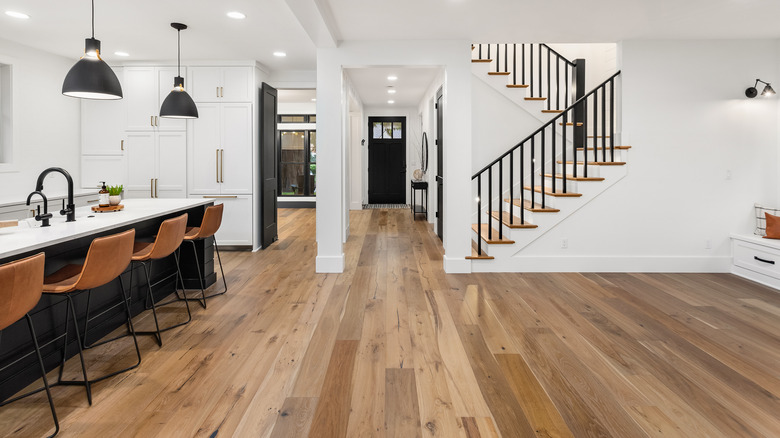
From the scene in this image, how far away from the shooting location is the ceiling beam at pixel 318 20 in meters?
3.47

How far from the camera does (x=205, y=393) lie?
7.46 feet

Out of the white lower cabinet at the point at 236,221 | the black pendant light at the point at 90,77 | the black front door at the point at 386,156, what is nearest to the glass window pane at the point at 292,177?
the black front door at the point at 386,156

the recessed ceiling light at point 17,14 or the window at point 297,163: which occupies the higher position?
the recessed ceiling light at point 17,14

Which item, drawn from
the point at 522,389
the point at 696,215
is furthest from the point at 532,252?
the point at 522,389

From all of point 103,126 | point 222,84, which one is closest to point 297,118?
point 222,84

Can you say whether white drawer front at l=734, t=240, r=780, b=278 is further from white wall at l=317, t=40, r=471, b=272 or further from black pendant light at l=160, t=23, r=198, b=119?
black pendant light at l=160, t=23, r=198, b=119

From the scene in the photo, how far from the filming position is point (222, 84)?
5875mm

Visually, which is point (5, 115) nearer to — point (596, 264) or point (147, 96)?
point (147, 96)

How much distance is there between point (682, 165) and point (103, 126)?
7330mm

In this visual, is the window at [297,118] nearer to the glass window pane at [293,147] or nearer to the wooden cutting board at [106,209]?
the glass window pane at [293,147]

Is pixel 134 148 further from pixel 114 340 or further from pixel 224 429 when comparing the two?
pixel 224 429

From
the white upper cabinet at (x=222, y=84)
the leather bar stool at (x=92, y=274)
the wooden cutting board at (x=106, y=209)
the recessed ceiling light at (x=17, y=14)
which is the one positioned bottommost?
the leather bar stool at (x=92, y=274)

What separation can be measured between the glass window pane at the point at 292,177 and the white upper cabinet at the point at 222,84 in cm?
565

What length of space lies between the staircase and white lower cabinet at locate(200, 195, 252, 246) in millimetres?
3088
